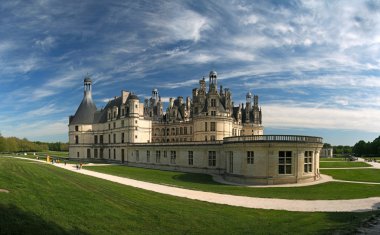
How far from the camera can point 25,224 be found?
10422 millimetres

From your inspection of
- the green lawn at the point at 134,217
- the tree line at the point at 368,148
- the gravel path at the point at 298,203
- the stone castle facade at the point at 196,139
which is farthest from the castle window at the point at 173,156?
the tree line at the point at 368,148

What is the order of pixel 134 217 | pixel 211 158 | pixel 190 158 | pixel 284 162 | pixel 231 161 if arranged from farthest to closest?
1. pixel 190 158
2. pixel 211 158
3. pixel 231 161
4. pixel 284 162
5. pixel 134 217

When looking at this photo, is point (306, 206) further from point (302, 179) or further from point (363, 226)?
point (302, 179)

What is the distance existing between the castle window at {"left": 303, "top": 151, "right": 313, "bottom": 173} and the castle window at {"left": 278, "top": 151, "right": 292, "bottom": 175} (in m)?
1.94

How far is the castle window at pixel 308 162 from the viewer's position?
3052cm

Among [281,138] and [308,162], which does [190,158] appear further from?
[308,162]

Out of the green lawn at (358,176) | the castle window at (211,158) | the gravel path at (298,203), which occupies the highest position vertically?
the castle window at (211,158)

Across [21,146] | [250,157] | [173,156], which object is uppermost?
[250,157]

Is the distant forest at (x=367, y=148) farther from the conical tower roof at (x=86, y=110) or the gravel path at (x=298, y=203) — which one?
the gravel path at (x=298, y=203)

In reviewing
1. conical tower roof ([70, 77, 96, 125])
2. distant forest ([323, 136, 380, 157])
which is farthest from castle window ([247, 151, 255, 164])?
distant forest ([323, 136, 380, 157])

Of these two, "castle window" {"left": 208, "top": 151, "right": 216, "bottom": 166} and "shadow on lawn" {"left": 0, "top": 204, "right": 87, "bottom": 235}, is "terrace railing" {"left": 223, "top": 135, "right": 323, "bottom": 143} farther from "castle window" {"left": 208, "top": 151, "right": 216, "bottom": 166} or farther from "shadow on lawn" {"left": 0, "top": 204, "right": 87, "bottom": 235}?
"shadow on lawn" {"left": 0, "top": 204, "right": 87, "bottom": 235}

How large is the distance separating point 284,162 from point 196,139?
28609mm

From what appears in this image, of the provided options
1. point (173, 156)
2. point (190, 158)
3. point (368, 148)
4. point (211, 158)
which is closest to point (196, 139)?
point (173, 156)

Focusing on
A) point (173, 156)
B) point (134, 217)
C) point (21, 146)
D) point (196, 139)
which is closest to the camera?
point (134, 217)
